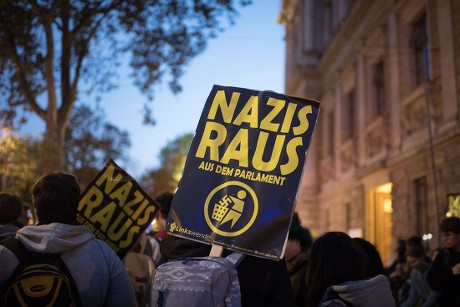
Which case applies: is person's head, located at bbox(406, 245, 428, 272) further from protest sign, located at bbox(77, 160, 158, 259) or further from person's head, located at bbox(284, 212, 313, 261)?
protest sign, located at bbox(77, 160, 158, 259)

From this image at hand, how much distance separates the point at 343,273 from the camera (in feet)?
8.91

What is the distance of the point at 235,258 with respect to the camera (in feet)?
8.54

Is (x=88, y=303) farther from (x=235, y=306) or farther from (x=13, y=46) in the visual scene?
(x=13, y=46)

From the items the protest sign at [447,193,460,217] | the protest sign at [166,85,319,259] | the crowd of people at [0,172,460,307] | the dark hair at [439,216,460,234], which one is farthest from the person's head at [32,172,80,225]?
the protest sign at [447,193,460,217]

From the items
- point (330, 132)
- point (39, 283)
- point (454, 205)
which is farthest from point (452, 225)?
point (330, 132)

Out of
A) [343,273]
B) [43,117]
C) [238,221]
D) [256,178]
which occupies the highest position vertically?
[43,117]

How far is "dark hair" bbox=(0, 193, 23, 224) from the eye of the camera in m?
3.89

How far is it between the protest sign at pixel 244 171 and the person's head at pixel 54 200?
53 cm

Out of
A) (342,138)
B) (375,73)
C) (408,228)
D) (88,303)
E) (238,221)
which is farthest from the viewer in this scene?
(342,138)

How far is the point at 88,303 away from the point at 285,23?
1299 inches

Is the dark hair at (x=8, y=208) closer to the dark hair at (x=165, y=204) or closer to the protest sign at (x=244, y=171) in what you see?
the dark hair at (x=165, y=204)

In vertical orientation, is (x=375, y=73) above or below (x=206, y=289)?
above

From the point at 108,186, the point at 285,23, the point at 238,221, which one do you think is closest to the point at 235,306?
the point at 238,221

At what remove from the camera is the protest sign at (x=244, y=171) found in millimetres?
2693
